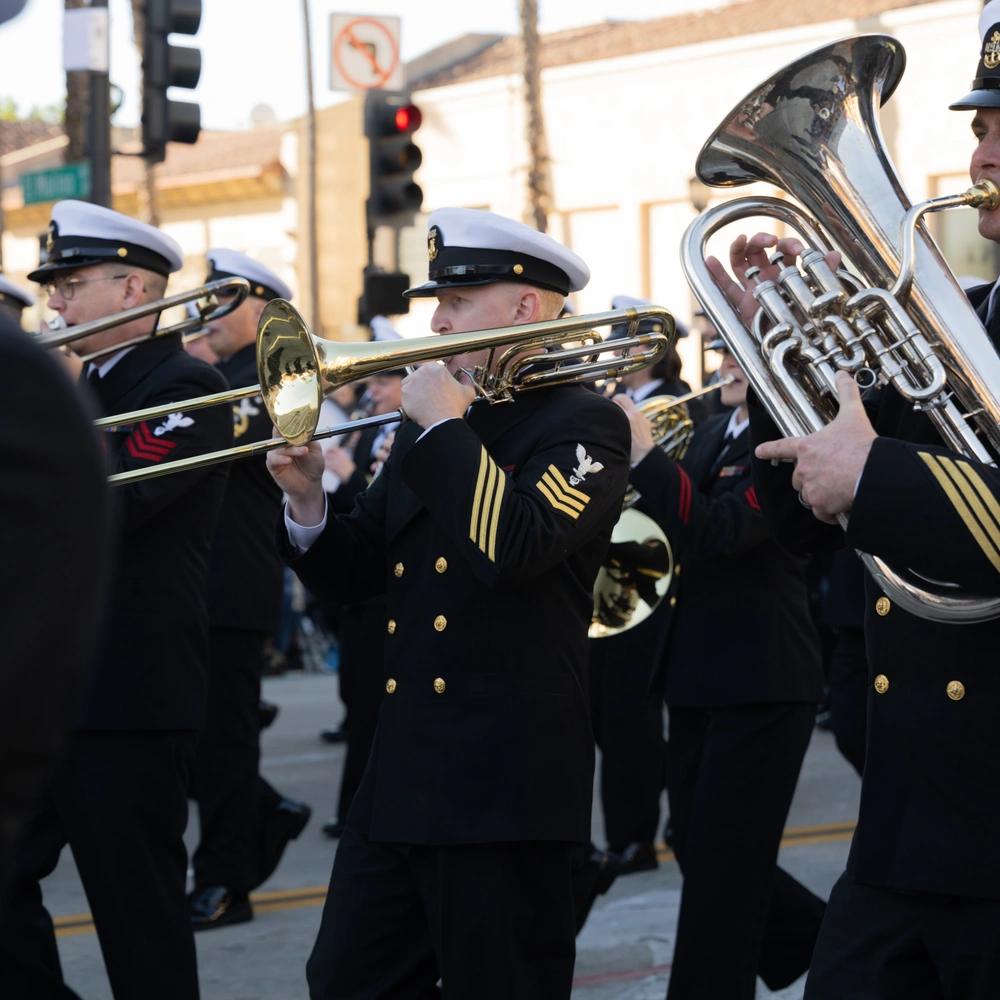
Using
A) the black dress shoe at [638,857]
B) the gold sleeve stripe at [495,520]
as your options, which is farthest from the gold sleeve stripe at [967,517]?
the black dress shoe at [638,857]

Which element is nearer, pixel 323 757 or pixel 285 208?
pixel 323 757

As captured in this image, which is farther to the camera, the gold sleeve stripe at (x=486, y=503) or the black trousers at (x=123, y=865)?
the black trousers at (x=123, y=865)

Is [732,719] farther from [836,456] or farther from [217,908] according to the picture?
[217,908]

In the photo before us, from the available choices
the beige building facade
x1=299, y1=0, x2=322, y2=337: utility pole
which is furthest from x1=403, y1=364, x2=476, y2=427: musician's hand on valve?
the beige building facade

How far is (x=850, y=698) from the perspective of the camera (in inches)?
215

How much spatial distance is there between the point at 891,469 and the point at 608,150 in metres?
21.3

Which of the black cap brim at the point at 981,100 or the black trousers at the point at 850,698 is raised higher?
the black cap brim at the point at 981,100

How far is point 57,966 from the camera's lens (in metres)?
3.82

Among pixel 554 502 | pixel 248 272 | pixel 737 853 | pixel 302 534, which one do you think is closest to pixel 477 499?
pixel 554 502

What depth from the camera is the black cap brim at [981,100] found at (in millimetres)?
2494

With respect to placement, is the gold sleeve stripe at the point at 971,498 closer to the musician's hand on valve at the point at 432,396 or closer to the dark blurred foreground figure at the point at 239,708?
the musician's hand on valve at the point at 432,396

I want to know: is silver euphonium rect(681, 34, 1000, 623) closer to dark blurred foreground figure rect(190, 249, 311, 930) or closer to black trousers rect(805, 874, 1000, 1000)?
black trousers rect(805, 874, 1000, 1000)

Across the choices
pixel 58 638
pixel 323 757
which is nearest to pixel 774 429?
pixel 58 638

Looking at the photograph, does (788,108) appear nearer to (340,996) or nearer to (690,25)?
(340,996)
